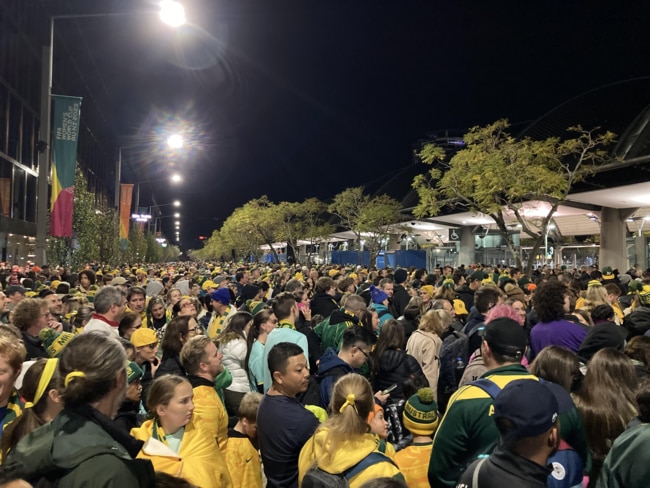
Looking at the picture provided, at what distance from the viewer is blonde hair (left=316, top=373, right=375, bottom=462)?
276cm

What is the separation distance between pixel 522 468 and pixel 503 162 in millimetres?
19146

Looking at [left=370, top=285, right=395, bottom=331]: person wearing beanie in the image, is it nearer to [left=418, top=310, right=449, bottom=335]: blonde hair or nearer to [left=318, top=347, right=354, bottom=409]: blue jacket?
[left=418, top=310, right=449, bottom=335]: blonde hair

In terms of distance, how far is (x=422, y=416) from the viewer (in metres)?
3.67

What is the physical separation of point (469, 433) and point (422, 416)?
0.85m

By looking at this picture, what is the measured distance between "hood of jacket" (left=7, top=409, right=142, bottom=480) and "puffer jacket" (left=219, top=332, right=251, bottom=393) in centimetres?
343

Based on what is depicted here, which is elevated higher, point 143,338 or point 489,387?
point 489,387

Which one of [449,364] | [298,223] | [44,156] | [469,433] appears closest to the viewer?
[469,433]

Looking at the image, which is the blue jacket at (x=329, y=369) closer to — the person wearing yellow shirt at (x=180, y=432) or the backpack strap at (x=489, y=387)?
the person wearing yellow shirt at (x=180, y=432)

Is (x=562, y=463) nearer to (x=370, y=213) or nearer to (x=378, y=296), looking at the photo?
(x=378, y=296)

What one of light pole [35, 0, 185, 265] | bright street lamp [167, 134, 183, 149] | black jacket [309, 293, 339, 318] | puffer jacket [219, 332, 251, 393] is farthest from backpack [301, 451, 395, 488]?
bright street lamp [167, 134, 183, 149]

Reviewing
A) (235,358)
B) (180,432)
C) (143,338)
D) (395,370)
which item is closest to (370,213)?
(235,358)

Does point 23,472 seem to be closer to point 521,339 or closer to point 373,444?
point 373,444

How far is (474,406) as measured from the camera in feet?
9.32

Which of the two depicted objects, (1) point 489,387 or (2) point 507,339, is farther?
(2) point 507,339
